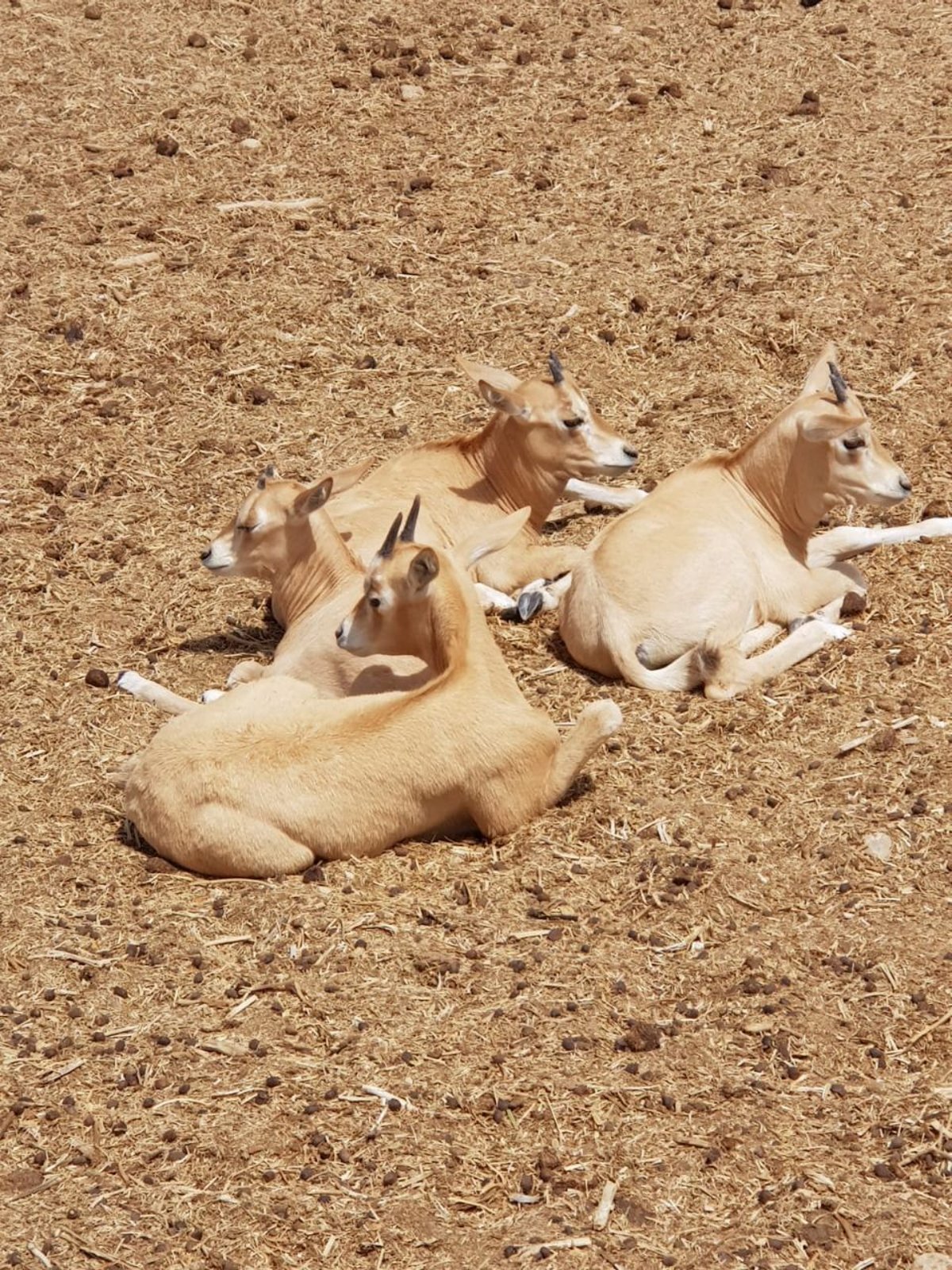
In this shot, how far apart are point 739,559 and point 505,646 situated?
1339 mm

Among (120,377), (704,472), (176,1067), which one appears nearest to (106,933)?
(176,1067)

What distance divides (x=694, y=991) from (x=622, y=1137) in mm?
882

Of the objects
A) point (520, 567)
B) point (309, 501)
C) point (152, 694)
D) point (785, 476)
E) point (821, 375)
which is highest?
point (821, 375)

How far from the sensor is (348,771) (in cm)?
807

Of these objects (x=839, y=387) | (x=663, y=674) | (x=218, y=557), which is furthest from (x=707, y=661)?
(x=218, y=557)

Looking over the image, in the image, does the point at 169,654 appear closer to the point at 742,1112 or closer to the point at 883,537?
the point at 883,537

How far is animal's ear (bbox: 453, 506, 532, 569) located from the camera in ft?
31.4

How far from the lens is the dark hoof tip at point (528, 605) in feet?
34.1

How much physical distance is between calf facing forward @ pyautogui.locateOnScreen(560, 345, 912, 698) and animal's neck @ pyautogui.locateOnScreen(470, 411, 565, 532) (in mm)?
1120

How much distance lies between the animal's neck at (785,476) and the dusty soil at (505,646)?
49cm

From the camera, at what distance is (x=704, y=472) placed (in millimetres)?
10562

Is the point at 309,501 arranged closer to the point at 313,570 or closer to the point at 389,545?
the point at 313,570

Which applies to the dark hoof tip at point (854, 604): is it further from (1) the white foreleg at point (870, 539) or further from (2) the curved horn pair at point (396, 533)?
(2) the curved horn pair at point (396, 533)

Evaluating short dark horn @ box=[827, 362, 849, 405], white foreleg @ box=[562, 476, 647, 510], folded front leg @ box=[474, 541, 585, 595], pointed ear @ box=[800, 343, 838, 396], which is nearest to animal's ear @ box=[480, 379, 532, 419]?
white foreleg @ box=[562, 476, 647, 510]
